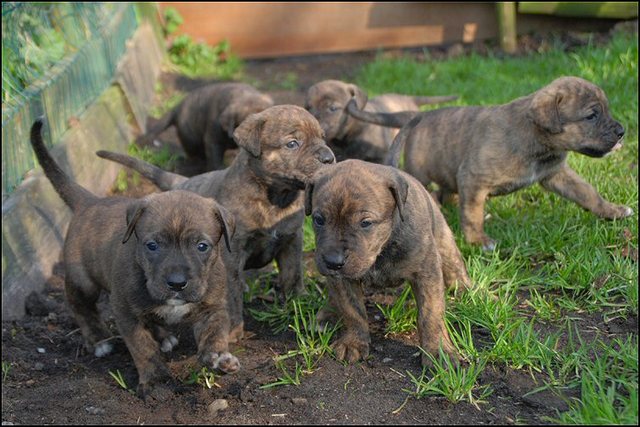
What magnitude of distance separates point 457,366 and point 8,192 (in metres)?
3.68

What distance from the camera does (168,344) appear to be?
5594 millimetres

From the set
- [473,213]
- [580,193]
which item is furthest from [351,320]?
[580,193]

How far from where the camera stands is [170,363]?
17.5 feet

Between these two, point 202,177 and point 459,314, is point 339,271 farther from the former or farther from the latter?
point 202,177

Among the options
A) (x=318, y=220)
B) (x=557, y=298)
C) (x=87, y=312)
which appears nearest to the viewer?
(x=318, y=220)

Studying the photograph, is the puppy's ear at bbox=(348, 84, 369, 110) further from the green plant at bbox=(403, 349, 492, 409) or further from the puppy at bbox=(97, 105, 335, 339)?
the green plant at bbox=(403, 349, 492, 409)

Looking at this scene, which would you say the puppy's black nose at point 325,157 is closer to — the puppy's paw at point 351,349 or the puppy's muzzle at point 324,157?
the puppy's muzzle at point 324,157

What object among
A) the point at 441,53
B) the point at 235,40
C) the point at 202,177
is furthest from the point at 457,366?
the point at 235,40

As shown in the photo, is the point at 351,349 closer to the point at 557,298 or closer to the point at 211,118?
the point at 557,298

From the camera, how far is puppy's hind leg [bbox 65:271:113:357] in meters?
5.54

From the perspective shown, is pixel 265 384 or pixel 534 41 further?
pixel 534 41

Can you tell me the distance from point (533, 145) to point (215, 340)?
3.04m

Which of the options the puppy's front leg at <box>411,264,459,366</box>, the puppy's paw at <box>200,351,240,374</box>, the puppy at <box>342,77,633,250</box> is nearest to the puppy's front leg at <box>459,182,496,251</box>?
the puppy at <box>342,77,633,250</box>

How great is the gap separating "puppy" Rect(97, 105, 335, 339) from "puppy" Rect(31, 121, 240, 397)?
2.49 ft
